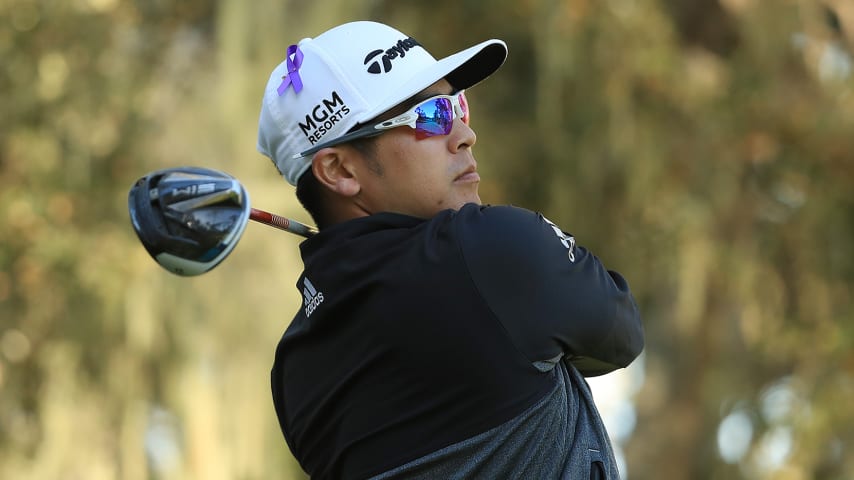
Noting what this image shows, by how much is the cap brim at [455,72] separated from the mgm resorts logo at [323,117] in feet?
0.14

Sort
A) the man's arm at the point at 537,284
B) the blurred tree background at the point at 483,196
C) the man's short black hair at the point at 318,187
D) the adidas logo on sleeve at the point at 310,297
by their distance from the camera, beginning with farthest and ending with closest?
the blurred tree background at the point at 483,196 < the man's short black hair at the point at 318,187 < the adidas logo on sleeve at the point at 310,297 < the man's arm at the point at 537,284

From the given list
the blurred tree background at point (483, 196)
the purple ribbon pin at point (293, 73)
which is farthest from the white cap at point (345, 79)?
the blurred tree background at point (483, 196)

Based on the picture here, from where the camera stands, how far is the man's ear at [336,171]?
261 centimetres

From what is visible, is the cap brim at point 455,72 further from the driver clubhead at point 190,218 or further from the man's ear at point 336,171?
the driver clubhead at point 190,218

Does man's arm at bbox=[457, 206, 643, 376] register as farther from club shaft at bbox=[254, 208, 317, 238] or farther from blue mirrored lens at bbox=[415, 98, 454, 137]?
club shaft at bbox=[254, 208, 317, 238]

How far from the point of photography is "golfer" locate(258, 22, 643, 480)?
2346mm

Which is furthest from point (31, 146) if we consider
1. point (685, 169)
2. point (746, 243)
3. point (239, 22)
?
point (746, 243)

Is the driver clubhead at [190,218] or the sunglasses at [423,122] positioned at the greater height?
the sunglasses at [423,122]

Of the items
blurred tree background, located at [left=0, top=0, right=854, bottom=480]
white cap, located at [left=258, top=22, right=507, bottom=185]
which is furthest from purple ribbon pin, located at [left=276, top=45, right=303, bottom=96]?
blurred tree background, located at [left=0, top=0, right=854, bottom=480]

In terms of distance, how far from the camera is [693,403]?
39.6 feet

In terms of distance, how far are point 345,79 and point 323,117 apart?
78mm

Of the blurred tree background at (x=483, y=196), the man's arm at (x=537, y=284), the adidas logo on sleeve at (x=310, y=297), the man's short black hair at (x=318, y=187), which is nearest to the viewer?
the man's arm at (x=537, y=284)

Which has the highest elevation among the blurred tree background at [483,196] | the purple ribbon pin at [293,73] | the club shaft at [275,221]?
the blurred tree background at [483,196]

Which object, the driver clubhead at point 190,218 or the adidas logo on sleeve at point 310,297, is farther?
the adidas logo on sleeve at point 310,297
